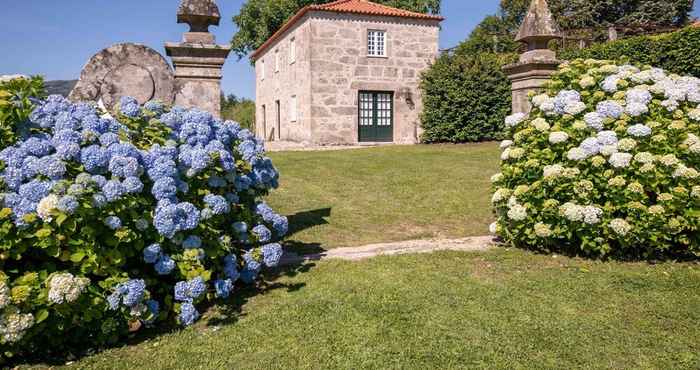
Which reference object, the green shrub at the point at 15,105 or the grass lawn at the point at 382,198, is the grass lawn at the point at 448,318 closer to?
the grass lawn at the point at 382,198

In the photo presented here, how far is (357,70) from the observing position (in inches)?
788

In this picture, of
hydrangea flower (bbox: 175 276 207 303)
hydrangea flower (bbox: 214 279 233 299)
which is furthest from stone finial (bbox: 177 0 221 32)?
hydrangea flower (bbox: 175 276 207 303)

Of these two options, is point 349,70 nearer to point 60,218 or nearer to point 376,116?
point 376,116

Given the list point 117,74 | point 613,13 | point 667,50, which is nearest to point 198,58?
point 117,74

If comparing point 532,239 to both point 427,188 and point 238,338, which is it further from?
point 427,188

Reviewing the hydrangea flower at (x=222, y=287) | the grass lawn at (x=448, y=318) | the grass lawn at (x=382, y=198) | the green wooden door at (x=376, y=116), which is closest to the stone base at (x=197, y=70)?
the grass lawn at (x=382, y=198)

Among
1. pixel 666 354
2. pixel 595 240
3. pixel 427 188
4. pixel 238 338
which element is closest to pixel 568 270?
pixel 595 240

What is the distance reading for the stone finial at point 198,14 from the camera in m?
6.82

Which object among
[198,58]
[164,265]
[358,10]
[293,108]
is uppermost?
[358,10]

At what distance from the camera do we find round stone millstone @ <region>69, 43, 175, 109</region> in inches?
251

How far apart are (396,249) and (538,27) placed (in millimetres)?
4707

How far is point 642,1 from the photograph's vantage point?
107ft

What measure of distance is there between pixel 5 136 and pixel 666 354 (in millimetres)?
4621

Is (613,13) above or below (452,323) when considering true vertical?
above
